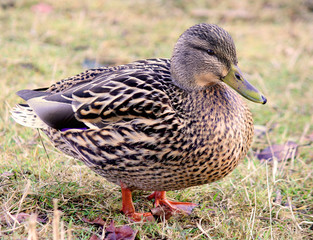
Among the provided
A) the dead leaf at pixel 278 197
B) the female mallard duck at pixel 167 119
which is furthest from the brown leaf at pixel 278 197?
the female mallard duck at pixel 167 119

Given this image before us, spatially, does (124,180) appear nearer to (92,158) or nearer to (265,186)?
(92,158)

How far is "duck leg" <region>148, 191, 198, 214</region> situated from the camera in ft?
10.1

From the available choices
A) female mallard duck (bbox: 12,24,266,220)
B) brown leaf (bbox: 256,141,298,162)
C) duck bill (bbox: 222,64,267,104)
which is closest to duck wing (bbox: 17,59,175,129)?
female mallard duck (bbox: 12,24,266,220)

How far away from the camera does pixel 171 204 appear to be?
3172mm

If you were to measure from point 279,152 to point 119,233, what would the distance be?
6.39 ft

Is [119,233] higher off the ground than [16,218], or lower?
lower

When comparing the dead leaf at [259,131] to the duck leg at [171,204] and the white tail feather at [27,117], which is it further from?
the white tail feather at [27,117]

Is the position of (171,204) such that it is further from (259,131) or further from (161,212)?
(259,131)

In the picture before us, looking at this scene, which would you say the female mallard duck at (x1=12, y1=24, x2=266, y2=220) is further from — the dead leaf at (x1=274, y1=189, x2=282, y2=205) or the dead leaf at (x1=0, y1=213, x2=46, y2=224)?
the dead leaf at (x1=274, y1=189, x2=282, y2=205)

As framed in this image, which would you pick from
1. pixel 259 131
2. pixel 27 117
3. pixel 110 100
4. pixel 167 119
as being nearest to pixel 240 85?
pixel 167 119

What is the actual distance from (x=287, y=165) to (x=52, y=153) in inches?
83.5

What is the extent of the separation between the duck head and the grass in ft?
2.89

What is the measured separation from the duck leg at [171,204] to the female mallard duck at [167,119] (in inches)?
7.8

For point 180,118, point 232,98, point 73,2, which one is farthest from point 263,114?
point 73,2
